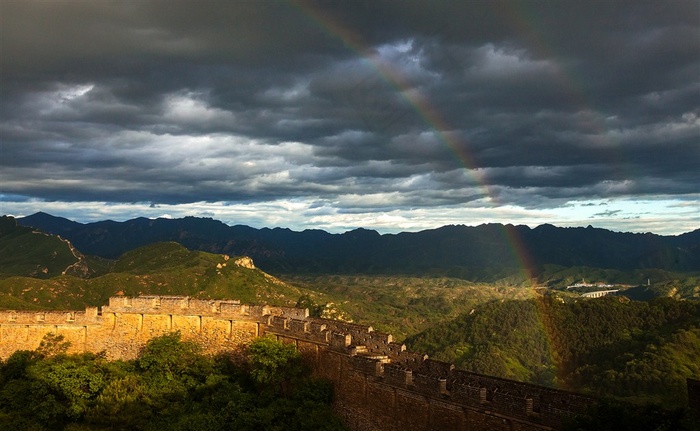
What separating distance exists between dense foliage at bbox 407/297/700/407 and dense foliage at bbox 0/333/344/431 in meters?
52.0

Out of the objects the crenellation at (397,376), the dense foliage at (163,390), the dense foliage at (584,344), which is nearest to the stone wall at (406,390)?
the crenellation at (397,376)

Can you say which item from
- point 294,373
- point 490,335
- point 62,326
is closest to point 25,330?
point 62,326

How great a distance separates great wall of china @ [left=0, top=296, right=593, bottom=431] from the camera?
889 inches

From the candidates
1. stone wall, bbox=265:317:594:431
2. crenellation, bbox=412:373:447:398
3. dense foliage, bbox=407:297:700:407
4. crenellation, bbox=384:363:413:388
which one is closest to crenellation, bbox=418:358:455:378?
stone wall, bbox=265:317:594:431

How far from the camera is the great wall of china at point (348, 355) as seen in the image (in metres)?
22.6

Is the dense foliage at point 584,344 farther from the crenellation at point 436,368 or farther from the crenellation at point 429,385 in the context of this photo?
the crenellation at point 429,385

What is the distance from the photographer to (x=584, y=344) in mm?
125812

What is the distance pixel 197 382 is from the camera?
3569cm

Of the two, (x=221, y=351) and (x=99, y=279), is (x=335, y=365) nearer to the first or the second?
(x=221, y=351)

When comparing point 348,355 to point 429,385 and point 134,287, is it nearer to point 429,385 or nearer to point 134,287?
point 429,385

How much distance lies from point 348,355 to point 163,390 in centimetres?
1203

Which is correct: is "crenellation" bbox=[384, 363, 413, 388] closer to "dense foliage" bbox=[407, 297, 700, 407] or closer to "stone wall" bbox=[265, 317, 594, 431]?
"stone wall" bbox=[265, 317, 594, 431]

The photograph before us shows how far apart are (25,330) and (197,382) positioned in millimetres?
12762

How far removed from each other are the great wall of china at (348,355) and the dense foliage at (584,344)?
166 feet
